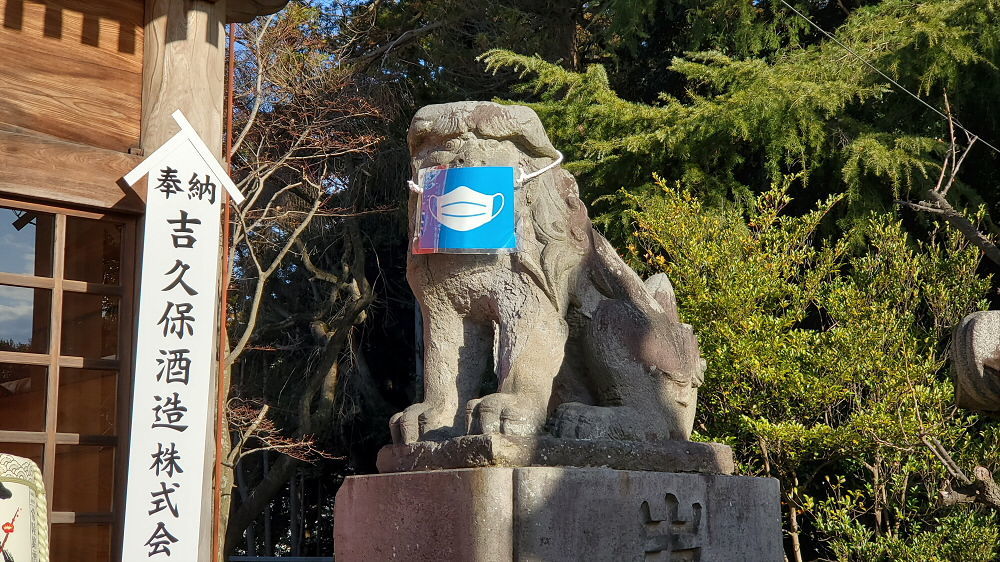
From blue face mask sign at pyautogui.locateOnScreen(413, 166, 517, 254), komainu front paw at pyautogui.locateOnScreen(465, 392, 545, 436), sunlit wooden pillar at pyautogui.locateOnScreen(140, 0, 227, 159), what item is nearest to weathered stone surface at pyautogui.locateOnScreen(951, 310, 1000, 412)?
komainu front paw at pyautogui.locateOnScreen(465, 392, 545, 436)

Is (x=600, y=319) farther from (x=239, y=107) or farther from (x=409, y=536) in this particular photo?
(x=239, y=107)

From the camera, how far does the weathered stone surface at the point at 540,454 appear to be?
A: 10.2 feet

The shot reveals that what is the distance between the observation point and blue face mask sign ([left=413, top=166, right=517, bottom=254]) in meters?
3.44

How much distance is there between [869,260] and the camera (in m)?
7.16

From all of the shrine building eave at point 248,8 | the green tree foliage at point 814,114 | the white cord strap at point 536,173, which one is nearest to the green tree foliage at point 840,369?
the green tree foliage at point 814,114

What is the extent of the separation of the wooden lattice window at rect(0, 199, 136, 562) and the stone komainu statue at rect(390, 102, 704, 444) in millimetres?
1174

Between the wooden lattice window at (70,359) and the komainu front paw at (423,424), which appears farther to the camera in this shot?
the wooden lattice window at (70,359)

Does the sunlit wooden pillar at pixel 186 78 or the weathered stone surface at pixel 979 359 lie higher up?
the sunlit wooden pillar at pixel 186 78

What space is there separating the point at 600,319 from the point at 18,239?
2104mm

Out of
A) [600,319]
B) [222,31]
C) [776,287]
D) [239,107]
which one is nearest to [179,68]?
[222,31]

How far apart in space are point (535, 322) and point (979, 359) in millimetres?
1376

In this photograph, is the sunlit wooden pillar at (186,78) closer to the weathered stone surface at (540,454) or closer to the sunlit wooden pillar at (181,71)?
the sunlit wooden pillar at (181,71)

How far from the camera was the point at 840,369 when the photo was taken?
6.71 meters

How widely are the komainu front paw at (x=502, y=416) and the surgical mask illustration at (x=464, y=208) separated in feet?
1.90
